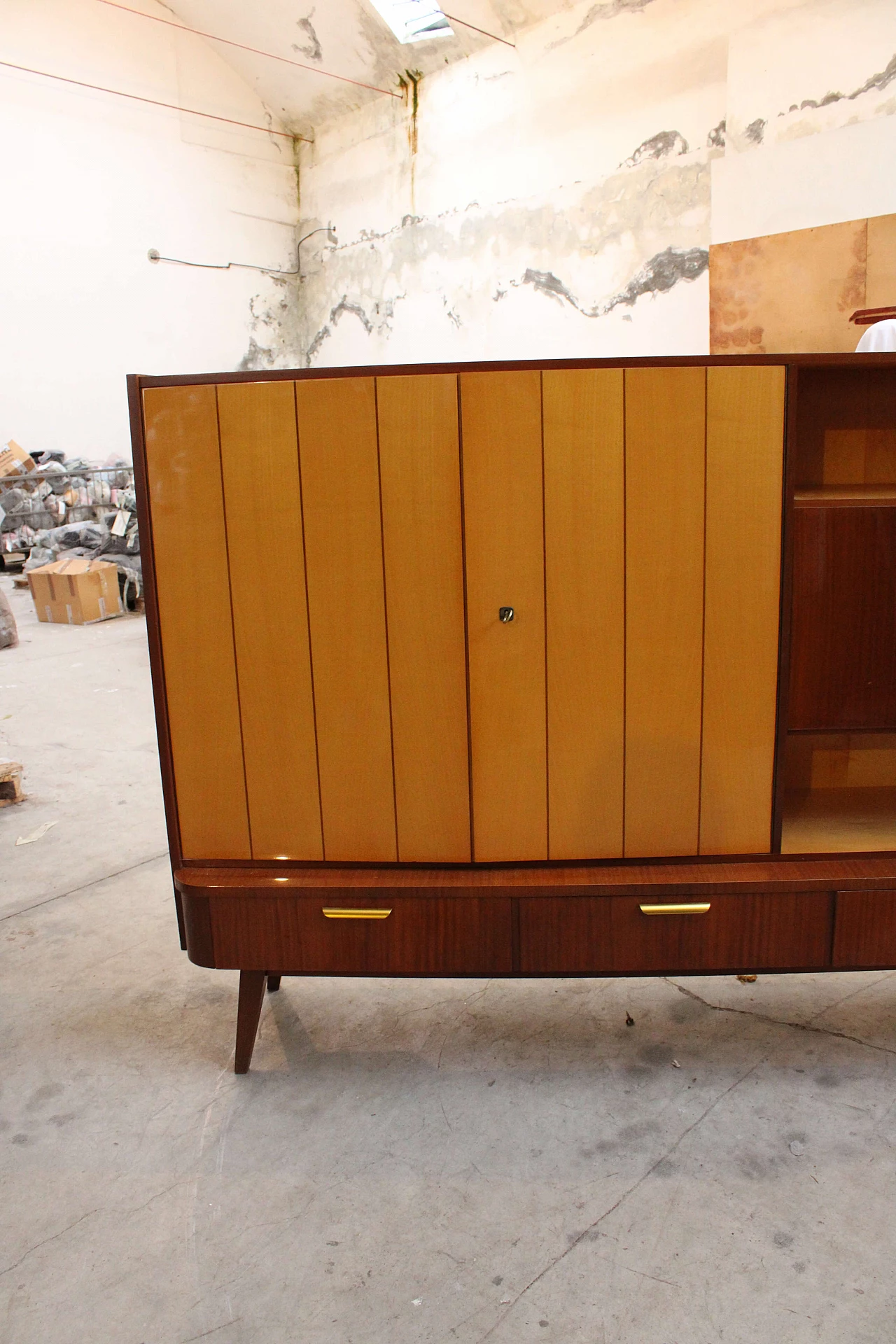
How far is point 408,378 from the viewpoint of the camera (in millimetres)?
1479

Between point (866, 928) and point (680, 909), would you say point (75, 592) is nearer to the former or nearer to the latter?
point (680, 909)

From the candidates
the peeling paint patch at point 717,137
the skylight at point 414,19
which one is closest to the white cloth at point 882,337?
the peeling paint patch at point 717,137

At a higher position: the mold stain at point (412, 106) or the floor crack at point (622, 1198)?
the mold stain at point (412, 106)

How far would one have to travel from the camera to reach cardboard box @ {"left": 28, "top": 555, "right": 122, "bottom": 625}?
6387 millimetres

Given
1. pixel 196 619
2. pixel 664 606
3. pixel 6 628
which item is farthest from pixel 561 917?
pixel 6 628

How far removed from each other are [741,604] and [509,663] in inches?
15.9

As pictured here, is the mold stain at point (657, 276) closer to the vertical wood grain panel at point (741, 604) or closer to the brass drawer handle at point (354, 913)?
the vertical wood grain panel at point (741, 604)

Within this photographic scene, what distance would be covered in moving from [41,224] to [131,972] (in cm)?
697

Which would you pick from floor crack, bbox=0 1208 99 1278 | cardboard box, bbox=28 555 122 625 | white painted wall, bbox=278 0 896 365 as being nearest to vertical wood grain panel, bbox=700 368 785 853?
floor crack, bbox=0 1208 99 1278

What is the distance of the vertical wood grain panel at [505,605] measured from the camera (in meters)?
1.49

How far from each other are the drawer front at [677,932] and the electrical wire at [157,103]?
7.99 metres

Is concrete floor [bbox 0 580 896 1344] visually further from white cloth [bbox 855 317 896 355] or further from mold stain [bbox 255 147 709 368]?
mold stain [bbox 255 147 709 368]

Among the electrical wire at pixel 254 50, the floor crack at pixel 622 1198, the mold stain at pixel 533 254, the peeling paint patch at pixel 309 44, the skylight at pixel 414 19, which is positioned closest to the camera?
the floor crack at pixel 622 1198

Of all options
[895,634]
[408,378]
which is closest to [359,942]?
[408,378]
